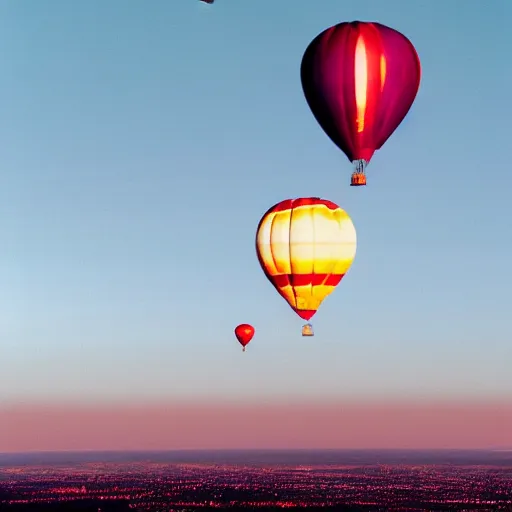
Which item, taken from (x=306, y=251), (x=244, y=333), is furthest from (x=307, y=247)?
(x=244, y=333)

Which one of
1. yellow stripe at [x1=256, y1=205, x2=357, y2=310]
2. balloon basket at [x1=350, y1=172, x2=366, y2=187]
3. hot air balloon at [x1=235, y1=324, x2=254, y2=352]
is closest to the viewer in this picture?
balloon basket at [x1=350, y1=172, x2=366, y2=187]

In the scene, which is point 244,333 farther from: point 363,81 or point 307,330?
point 363,81

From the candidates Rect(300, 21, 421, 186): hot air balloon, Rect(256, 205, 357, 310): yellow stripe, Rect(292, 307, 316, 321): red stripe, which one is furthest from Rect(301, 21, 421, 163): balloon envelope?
Rect(292, 307, 316, 321): red stripe

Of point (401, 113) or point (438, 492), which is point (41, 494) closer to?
point (438, 492)

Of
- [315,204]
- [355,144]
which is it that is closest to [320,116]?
[355,144]

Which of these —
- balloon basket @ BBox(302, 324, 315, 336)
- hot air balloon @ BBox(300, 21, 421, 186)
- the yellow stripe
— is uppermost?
hot air balloon @ BBox(300, 21, 421, 186)

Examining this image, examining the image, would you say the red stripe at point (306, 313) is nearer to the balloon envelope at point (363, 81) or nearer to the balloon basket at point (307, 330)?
the balloon basket at point (307, 330)

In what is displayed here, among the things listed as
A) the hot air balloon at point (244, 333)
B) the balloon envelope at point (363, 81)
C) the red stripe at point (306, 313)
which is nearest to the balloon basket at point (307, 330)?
the red stripe at point (306, 313)

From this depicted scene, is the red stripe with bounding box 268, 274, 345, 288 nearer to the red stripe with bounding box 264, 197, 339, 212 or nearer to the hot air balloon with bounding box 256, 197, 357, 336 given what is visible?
the hot air balloon with bounding box 256, 197, 357, 336
